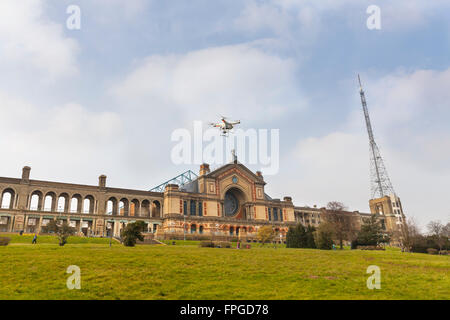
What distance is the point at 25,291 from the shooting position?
14.7 meters

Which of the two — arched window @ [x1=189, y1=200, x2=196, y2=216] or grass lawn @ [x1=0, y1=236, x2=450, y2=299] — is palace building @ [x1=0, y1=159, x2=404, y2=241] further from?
grass lawn @ [x1=0, y1=236, x2=450, y2=299]

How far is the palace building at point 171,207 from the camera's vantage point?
64.0 metres

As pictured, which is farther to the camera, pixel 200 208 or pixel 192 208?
pixel 200 208

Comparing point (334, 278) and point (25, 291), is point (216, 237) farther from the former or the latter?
point (25, 291)

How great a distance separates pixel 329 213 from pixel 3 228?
6465cm

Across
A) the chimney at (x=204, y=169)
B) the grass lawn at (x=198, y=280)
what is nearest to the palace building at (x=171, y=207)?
the chimney at (x=204, y=169)

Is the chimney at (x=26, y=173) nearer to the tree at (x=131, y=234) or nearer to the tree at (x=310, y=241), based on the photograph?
the tree at (x=131, y=234)

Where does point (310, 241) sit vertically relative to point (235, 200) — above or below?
below

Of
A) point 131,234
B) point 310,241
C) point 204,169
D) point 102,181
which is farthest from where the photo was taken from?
point 204,169

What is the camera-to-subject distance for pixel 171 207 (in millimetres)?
72625

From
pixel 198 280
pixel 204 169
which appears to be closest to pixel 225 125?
pixel 204 169

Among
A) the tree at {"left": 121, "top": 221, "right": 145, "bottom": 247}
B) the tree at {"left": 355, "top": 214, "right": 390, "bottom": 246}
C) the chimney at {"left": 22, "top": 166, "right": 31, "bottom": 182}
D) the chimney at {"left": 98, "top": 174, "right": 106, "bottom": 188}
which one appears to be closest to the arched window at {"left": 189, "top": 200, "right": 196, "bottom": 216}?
the chimney at {"left": 98, "top": 174, "right": 106, "bottom": 188}

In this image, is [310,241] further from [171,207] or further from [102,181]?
[102,181]
